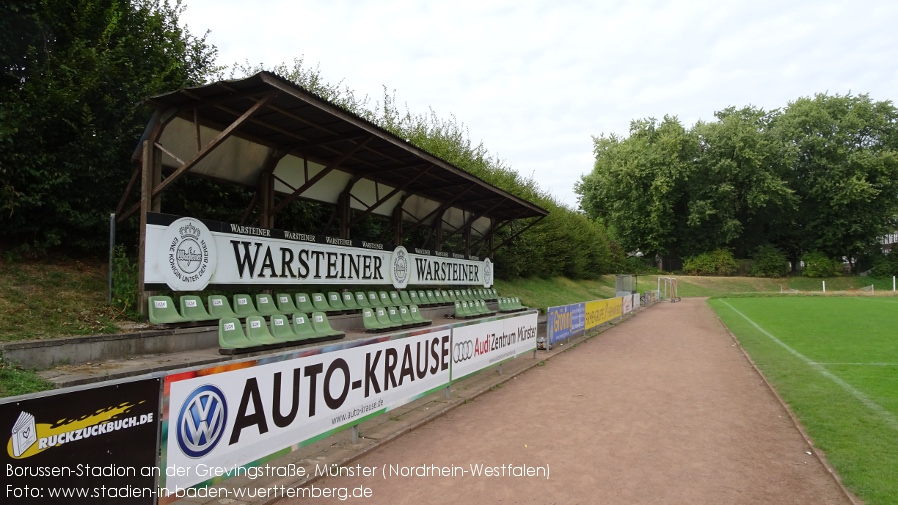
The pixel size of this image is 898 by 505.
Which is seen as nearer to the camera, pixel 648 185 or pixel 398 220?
pixel 398 220

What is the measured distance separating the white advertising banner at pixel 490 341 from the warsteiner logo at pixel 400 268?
603cm

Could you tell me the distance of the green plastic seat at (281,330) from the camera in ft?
31.1

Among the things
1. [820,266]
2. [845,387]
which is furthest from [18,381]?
[820,266]

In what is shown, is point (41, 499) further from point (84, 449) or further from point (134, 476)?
point (134, 476)

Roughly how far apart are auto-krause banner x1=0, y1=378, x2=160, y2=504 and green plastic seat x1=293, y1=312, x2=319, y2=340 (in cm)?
673

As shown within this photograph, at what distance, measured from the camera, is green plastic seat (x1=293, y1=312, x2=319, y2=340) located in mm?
10133

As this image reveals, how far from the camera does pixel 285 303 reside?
12109 mm

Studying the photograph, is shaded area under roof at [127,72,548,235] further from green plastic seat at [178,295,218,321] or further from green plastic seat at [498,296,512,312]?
green plastic seat at [498,296,512,312]

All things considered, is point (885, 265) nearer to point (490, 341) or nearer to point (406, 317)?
point (406, 317)

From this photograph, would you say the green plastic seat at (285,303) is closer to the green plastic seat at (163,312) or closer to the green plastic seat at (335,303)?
the green plastic seat at (335,303)

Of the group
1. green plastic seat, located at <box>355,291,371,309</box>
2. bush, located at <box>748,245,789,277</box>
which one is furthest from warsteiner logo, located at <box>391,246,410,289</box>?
bush, located at <box>748,245,789,277</box>

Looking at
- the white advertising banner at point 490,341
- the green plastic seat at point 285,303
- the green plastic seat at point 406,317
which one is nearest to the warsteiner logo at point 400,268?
the green plastic seat at point 406,317

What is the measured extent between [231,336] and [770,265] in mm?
64238

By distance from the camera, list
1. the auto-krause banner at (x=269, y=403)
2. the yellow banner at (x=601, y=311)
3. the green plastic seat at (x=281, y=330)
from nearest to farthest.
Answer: the auto-krause banner at (x=269, y=403) → the green plastic seat at (x=281, y=330) → the yellow banner at (x=601, y=311)
